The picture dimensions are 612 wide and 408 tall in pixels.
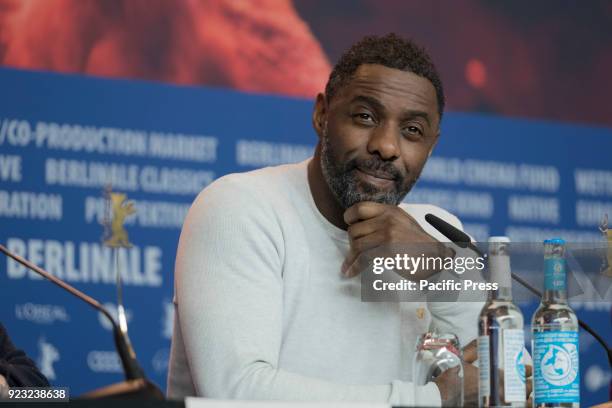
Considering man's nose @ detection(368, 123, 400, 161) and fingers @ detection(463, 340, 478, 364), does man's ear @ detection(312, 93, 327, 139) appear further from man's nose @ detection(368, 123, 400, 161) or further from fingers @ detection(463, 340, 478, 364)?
fingers @ detection(463, 340, 478, 364)

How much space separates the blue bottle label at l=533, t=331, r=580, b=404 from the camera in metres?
1.74

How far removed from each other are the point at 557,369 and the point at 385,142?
0.84 meters

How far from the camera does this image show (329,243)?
250 centimetres

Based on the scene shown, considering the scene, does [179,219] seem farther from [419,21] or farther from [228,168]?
[419,21]

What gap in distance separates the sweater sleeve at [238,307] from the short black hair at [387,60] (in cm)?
41

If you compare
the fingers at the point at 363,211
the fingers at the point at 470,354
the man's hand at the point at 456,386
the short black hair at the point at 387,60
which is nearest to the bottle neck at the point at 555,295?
the man's hand at the point at 456,386

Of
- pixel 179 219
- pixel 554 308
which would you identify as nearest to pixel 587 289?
pixel 554 308

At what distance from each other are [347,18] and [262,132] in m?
0.59

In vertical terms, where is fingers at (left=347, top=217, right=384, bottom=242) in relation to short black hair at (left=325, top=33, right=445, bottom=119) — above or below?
below

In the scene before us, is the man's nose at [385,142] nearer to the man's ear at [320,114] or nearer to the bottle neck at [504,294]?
the man's ear at [320,114]

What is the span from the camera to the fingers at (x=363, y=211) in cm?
241

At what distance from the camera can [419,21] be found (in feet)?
14.0

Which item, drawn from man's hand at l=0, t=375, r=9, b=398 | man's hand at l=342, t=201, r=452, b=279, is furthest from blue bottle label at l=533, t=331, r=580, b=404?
man's hand at l=0, t=375, r=9, b=398

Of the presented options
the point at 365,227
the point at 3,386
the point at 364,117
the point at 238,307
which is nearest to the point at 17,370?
the point at 3,386
